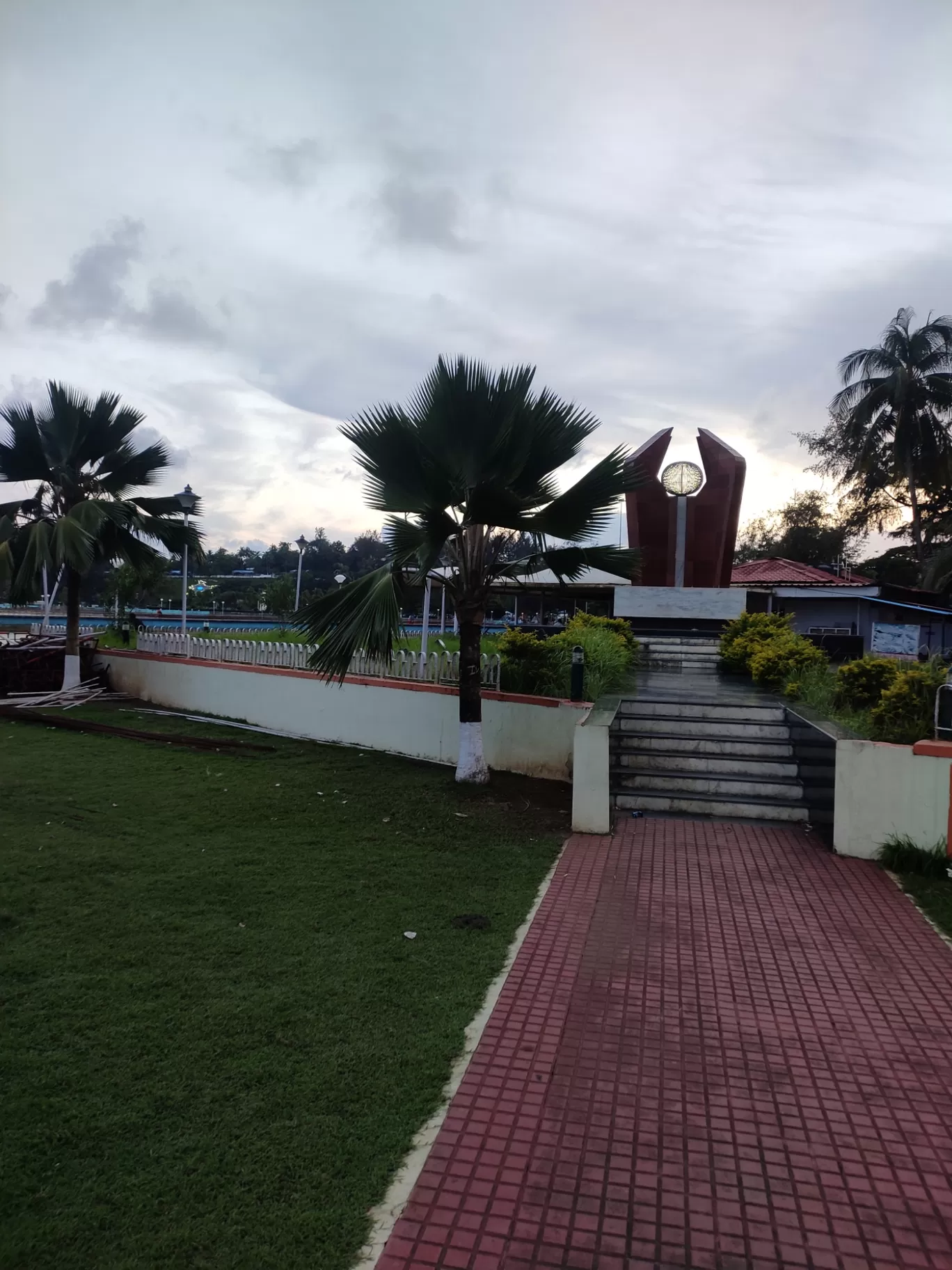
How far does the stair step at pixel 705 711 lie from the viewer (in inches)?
332

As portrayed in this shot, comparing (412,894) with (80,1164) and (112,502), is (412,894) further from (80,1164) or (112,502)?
(112,502)

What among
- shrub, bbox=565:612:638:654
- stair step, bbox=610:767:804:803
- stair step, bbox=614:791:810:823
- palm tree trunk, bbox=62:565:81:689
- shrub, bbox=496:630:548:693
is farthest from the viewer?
palm tree trunk, bbox=62:565:81:689

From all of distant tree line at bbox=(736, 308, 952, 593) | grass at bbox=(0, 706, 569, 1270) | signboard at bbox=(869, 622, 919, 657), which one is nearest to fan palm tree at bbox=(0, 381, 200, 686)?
grass at bbox=(0, 706, 569, 1270)

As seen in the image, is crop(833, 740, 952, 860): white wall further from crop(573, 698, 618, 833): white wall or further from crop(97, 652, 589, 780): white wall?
crop(97, 652, 589, 780): white wall

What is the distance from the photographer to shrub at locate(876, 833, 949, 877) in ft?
19.3

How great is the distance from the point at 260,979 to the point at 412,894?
1.45 m

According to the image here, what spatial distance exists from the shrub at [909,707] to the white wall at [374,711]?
9.45ft

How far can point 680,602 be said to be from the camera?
20047 mm

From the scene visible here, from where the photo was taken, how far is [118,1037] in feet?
11.1

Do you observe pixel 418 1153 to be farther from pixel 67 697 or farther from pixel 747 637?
pixel 67 697

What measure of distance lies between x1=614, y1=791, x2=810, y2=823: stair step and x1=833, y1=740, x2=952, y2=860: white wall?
0.78m

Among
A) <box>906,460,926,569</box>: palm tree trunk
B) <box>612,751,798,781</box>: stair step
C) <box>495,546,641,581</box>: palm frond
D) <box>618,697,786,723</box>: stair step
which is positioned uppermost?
<box>906,460,926,569</box>: palm tree trunk

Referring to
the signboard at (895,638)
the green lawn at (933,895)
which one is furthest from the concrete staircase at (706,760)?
the signboard at (895,638)

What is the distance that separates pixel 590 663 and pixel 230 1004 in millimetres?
6917
